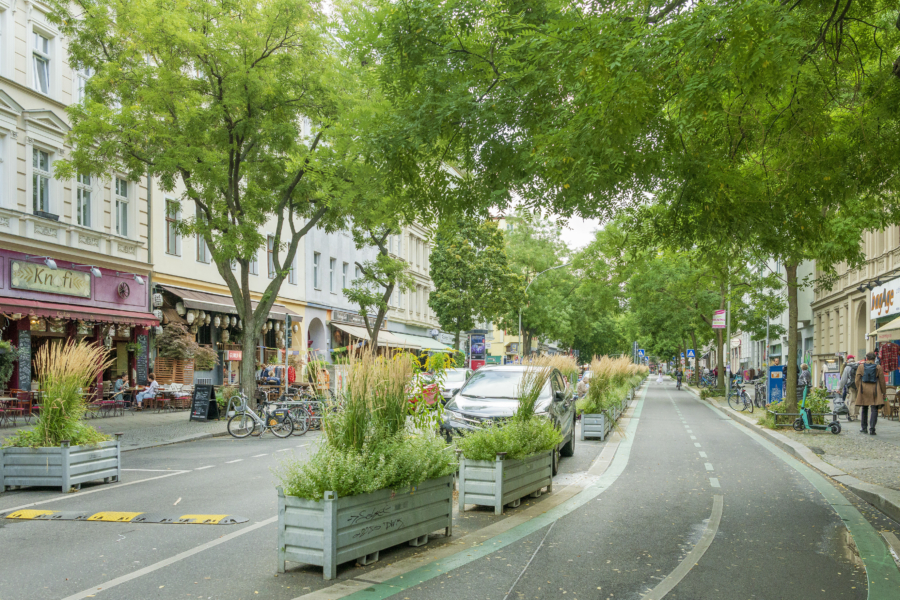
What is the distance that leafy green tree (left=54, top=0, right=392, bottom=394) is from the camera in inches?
708

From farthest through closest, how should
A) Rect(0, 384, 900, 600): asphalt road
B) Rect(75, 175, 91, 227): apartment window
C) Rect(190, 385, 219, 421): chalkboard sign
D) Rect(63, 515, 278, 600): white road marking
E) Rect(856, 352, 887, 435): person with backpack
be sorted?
Rect(75, 175, 91, 227): apartment window → Rect(190, 385, 219, 421): chalkboard sign → Rect(856, 352, 887, 435): person with backpack → Rect(0, 384, 900, 600): asphalt road → Rect(63, 515, 278, 600): white road marking

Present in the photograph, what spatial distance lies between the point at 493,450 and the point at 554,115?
12.0ft

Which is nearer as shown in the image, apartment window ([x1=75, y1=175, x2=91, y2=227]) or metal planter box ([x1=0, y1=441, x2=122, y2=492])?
metal planter box ([x1=0, y1=441, x2=122, y2=492])

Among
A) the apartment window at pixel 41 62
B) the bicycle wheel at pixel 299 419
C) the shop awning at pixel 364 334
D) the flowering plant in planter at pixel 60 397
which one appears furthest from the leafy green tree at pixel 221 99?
the shop awning at pixel 364 334

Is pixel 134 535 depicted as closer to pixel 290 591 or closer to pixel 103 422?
pixel 290 591

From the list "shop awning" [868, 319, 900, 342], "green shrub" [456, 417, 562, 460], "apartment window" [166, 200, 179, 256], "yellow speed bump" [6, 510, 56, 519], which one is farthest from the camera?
"apartment window" [166, 200, 179, 256]

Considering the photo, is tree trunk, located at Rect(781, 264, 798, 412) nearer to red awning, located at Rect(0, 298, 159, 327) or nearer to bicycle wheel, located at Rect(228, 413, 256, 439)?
bicycle wheel, located at Rect(228, 413, 256, 439)

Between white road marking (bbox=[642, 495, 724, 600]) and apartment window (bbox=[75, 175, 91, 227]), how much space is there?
818 inches

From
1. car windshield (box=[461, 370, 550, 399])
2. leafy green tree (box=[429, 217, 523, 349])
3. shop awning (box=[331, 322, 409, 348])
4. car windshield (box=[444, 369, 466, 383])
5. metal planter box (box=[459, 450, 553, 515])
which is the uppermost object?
leafy green tree (box=[429, 217, 523, 349])

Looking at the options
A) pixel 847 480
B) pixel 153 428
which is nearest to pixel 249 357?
pixel 153 428

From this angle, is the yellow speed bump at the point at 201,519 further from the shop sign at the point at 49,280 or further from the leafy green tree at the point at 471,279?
the leafy green tree at the point at 471,279

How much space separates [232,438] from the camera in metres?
18.0

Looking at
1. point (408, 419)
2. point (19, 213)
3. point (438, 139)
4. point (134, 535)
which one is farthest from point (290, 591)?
point (19, 213)

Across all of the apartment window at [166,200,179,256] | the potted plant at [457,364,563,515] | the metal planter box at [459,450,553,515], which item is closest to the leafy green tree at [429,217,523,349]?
the apartment window at [166,200,179,256]
